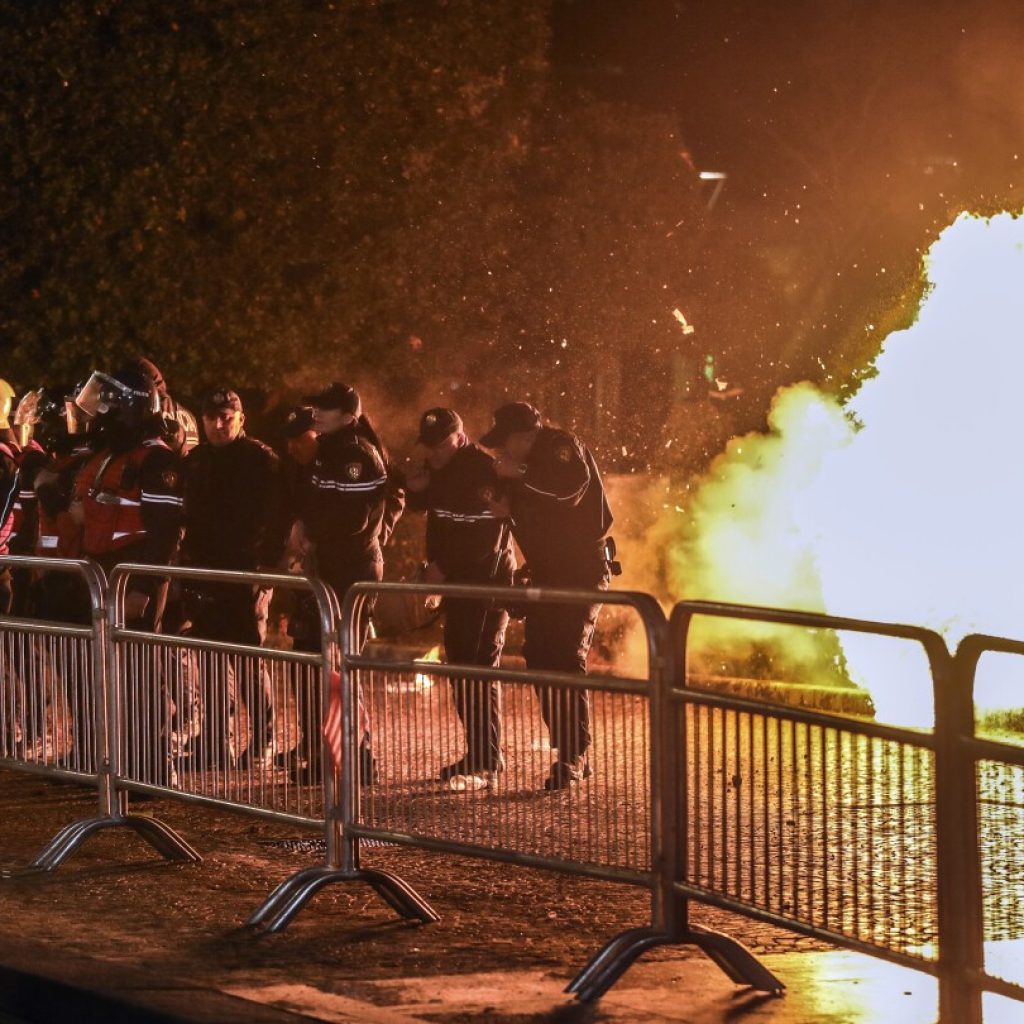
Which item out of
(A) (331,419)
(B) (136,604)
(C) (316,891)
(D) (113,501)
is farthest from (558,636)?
(C) (316,891)

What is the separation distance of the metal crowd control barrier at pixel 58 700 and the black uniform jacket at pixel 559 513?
283 cm

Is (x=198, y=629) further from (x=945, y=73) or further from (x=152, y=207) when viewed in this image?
(x=945, y=73)

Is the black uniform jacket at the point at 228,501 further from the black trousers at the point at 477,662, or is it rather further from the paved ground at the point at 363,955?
the paved ground at the point at 363,955

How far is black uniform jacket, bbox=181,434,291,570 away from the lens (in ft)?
40.5

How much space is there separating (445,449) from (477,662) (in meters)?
1.17

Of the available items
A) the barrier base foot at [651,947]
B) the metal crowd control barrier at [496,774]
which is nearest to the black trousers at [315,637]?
the metal crowd control barrier at [496,774]

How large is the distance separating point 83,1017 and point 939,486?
10.7 metres

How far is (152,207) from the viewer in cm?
2116

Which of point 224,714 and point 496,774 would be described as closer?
point 496,774

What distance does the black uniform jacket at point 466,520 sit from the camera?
12055 mm

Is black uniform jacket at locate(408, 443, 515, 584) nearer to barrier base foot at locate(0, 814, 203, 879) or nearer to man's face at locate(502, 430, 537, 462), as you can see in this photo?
man's face at locate(502, 430, 537, 462)

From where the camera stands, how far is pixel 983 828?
232 inches

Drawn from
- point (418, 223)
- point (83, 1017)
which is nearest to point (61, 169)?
point (418, 223)

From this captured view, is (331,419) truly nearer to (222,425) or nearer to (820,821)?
(222,425)
